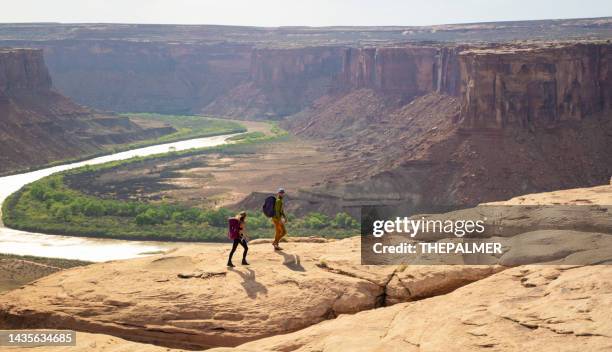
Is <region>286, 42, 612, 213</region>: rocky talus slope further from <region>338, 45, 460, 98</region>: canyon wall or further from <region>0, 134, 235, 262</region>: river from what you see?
<region>338, 45, 460, 98</region>: canyon wall

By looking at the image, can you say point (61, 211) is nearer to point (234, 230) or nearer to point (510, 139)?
point (510, 139)

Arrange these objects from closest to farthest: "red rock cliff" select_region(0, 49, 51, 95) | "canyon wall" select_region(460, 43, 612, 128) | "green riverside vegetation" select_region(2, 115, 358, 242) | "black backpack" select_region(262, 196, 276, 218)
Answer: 1. "black backpack" select_region(262, 196, 276, 218)
2. "canyon wall" select_region(460, 43, 612, 128)
3. "green riverside vegetation" select_region(2, 115, 358, 242)
4. "red rock cliff" select_region(0, 49, 51, 95)

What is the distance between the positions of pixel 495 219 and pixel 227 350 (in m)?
7.64

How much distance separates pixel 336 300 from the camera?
19.5 meters

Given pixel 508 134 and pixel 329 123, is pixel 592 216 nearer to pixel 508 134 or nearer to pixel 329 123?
pixel 508 134

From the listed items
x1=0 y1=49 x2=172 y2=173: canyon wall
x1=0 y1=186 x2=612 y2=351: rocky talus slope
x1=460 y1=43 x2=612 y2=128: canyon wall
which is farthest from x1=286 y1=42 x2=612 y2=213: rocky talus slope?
x1=0 y1=49 x2=172 y2=173: canyon wall

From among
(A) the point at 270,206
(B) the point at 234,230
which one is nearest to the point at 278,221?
(A) the point at 270,206

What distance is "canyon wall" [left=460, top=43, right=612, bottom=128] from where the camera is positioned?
64188 millimetres

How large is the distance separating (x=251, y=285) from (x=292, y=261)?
188 centimetres

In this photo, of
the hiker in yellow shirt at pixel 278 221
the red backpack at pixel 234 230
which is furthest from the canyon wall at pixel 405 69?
the red backpack at pixel 234 230

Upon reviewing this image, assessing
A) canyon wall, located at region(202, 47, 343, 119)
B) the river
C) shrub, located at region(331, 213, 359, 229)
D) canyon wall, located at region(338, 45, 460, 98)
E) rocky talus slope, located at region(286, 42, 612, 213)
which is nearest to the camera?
the river

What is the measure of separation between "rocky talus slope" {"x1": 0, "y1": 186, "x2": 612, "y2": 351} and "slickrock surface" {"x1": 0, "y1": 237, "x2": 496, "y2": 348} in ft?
0.08

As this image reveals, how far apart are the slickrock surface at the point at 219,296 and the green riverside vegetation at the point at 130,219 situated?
132ft

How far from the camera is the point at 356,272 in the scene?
2058cm
